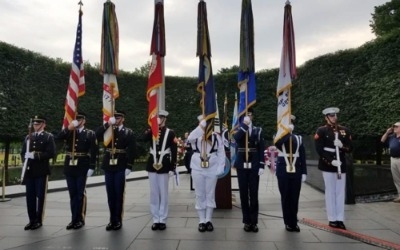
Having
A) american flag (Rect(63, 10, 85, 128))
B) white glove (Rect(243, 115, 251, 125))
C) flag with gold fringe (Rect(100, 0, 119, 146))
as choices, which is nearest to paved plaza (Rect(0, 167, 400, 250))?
white glove (Rect(243, 115, 251, 125))

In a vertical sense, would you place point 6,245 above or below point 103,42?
below

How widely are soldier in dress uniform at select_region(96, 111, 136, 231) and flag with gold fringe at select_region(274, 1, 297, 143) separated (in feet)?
9.63

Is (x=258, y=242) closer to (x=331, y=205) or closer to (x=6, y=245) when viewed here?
(x=331, y=205)

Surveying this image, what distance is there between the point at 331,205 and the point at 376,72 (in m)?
14.2

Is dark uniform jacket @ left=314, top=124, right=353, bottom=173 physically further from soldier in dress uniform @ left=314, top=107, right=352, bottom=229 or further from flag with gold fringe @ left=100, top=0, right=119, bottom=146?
flag with gold fringe @ left=100, top=0, right=119, bottom=146

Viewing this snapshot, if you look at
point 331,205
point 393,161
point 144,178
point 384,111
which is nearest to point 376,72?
point 384,111

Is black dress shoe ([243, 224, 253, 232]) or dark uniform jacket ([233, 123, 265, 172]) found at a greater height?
dark uniform jacket ([233, 123, 265, 172])

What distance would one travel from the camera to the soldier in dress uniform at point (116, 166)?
6.70m

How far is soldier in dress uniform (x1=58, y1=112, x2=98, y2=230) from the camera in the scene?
22.4 ft

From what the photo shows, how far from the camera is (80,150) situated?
22.9ft

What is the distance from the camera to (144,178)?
17.4 metres

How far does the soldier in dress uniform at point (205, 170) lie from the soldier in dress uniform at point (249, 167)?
39cm

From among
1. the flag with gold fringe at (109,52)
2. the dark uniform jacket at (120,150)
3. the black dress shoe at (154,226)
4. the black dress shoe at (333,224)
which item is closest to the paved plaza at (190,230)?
the black dress shoe at (154,226)

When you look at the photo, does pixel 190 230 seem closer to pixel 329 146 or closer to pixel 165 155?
pixel 165 155
